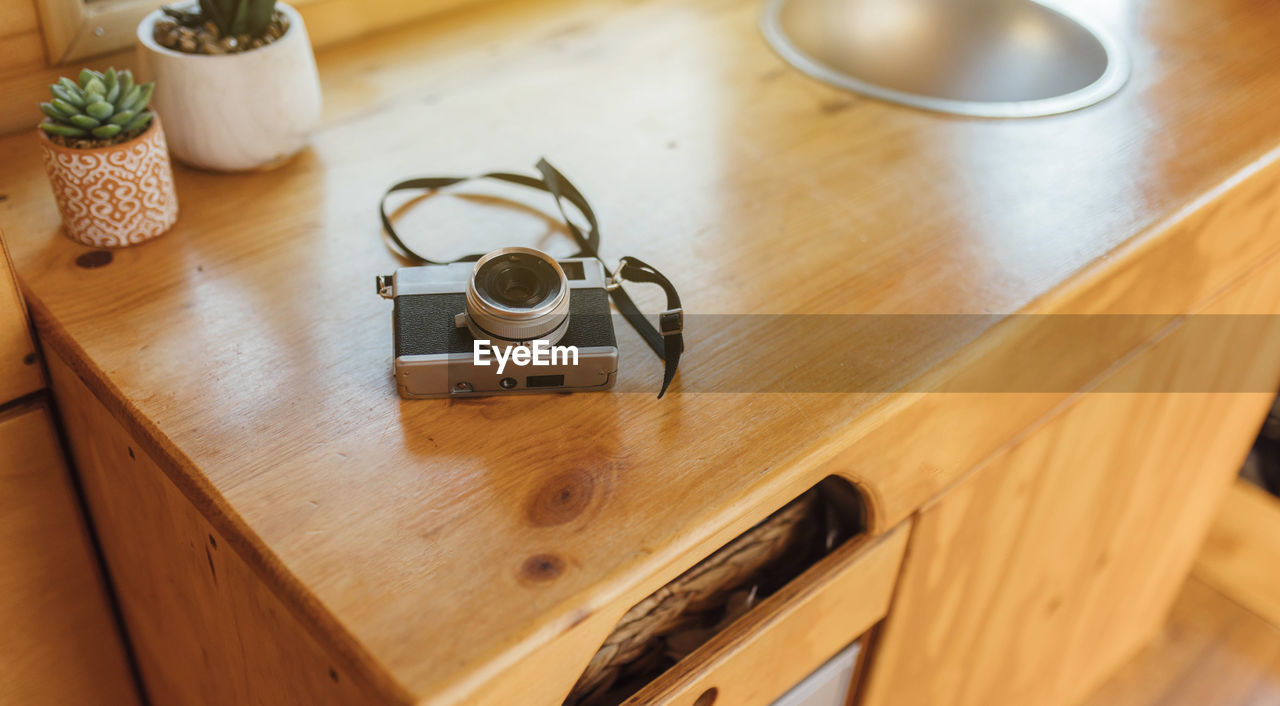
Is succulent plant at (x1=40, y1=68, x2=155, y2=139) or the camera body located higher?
succulent plant at (x1=40, y1=68, x2=155, y2=139)

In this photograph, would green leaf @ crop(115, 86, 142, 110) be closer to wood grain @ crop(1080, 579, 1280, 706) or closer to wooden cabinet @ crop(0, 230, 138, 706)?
wooden cabinet @ crop(0, 230, 138, 706)

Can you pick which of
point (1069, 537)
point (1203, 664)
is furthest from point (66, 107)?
point (1203, 664)

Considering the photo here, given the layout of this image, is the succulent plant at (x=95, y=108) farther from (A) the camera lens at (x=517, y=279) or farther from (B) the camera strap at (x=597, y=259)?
(A) the camera lens at (x=517, y=279)

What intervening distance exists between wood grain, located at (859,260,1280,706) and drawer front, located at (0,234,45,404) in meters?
0.62

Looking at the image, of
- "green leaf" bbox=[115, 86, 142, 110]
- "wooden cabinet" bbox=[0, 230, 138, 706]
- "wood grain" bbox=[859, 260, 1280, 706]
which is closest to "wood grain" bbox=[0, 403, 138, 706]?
"wooden cabinet" bbox=[0, 230, 138, 706]

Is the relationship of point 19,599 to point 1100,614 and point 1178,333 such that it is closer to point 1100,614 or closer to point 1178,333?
point 1178,333

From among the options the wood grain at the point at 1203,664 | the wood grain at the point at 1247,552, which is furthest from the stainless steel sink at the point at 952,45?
the wood grain at the point at 1203,664

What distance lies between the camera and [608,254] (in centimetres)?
77

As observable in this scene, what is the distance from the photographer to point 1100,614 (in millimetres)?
1209

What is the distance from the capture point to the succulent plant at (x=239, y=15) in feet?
2.60

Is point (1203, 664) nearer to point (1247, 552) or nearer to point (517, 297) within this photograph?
point (1247, 552)

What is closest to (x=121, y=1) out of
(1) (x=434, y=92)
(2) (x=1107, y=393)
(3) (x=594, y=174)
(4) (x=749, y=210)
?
→ (1) (x=434, y=92)

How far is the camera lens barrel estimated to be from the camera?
24.2 inches

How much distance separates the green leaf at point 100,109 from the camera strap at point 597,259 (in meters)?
0.19
